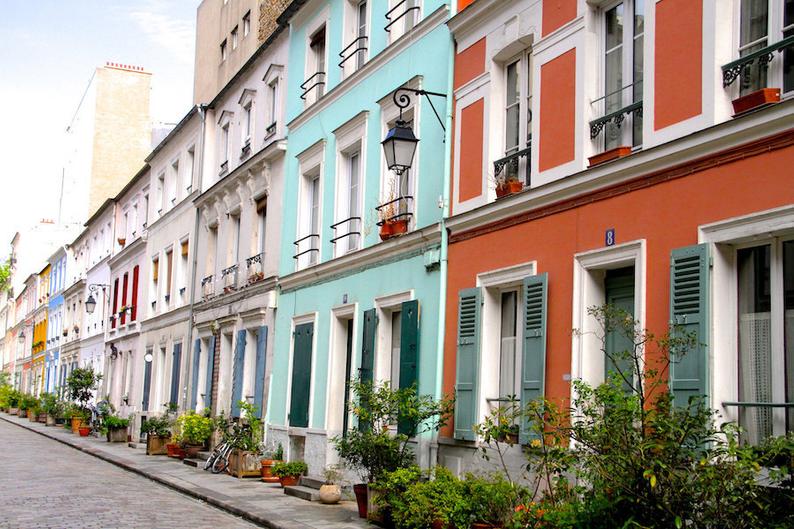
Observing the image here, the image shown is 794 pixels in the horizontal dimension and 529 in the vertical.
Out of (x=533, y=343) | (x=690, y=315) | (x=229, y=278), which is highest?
(x=229, y=278)

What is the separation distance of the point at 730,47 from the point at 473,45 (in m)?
5.07

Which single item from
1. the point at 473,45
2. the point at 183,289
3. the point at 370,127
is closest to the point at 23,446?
the point at 183,289

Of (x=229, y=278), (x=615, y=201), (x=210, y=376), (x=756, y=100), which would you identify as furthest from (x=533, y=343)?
(x=210, y=376)

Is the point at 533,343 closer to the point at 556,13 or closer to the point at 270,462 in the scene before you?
the point at 556,13

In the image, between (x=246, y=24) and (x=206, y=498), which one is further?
(x=246, y=24)

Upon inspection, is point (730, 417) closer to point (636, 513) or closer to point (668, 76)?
point (636, 513)

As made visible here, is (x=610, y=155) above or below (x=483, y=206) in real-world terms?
above

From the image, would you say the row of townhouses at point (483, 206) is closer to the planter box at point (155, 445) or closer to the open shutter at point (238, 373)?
the open shutter at point (238, 373)

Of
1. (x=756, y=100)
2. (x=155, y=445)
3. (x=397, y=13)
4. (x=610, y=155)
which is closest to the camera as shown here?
(x=756, y=100)

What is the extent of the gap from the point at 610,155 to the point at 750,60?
2033mm

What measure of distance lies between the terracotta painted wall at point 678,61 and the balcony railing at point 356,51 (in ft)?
27.1

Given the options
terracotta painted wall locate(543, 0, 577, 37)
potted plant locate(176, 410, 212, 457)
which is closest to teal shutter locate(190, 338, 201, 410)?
potted plant locate(176, 410, 212, 457)

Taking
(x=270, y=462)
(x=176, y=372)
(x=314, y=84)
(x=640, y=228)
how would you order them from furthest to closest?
1. (x=176, y=372)
2. (x=314, y=84)
3. (x=270, y=462)
4. (x=640, y=228)

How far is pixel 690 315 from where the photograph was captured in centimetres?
897
